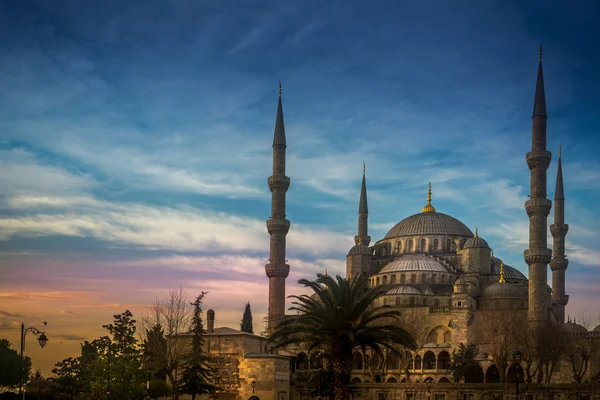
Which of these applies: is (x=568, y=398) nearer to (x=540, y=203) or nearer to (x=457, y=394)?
(x=457, y=394)

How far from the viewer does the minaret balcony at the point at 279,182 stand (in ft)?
191

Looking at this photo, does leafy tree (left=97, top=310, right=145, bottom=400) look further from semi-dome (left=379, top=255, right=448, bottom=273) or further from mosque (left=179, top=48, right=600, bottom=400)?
semi-dome (left=379, top=255, right=448, bottom=273)

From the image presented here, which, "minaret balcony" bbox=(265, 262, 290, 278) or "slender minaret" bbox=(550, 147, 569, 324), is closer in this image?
"minaret balcony" bbox=(265, 262, 290, 278)

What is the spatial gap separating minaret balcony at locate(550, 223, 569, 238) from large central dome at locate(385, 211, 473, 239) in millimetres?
11707

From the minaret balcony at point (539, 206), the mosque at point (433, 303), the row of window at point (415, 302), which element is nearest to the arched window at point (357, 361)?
the mosque at point (433, 303)

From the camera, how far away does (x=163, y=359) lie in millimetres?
41062

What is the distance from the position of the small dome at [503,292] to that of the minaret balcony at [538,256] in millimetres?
8200

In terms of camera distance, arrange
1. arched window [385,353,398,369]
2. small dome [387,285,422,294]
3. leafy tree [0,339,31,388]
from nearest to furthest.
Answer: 1. leafy tree [0,339,31,388]
2. arched window [385,353,398,369]
3. small dome [387,285,422,294]

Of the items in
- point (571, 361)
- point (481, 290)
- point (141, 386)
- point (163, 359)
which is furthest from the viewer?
point (481, 290)

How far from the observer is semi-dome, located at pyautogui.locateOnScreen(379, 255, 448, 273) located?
6562cm

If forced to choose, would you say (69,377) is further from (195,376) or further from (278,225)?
(278,225)

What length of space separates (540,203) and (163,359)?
28.4 m

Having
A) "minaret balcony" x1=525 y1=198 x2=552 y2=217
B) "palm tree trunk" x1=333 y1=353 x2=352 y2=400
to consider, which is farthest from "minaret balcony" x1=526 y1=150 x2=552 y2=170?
"palm tree trunk" x1=333 y1=353 x2=352 y2=400

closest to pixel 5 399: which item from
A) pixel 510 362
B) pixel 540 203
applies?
pixel 510 362
